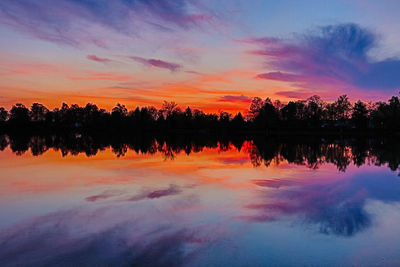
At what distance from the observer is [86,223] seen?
9.04 metres

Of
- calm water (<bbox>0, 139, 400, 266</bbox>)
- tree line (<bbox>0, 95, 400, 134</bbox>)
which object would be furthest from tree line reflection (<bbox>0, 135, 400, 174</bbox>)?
tree line (<bbox>0, 95, 400, 134</bbox>)

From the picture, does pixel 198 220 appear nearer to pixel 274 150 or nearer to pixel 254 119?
pixel 274 150

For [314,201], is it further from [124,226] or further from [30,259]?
[30,259]

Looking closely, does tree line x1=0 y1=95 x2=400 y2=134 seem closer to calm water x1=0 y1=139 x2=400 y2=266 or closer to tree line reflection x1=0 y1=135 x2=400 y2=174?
tree line reflection x1=0 y1=135 x2=400 y2=174

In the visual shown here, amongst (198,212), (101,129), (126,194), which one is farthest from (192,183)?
(101,129)

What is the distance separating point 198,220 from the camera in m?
9.44

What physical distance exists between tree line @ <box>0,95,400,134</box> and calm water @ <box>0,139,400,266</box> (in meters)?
81.6

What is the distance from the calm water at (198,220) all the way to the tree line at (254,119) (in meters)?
81.6

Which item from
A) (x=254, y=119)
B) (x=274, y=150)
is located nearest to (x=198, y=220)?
(x=274, y=150)

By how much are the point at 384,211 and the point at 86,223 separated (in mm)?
9246

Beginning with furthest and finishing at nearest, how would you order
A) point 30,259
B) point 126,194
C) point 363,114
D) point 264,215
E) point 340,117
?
point 340,117 < point 363,114 < point 126,194 < point 264,215 < point 30,259

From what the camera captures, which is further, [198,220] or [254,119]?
[254,119]

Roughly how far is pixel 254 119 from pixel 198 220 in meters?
103

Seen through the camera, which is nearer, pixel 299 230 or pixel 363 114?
pixel 299 230
